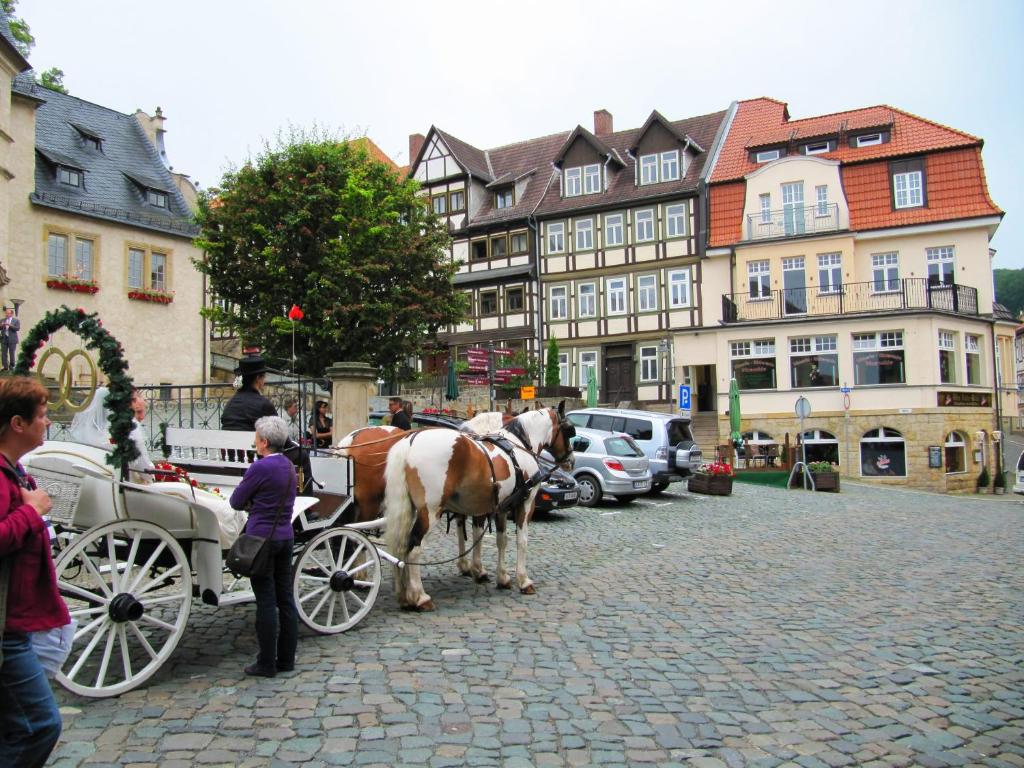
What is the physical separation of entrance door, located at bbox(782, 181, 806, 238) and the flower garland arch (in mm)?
31894

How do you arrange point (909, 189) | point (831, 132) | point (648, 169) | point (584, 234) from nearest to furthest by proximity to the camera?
1. point (909, 189)
2. point (831, 132)
3. point (648, 169)
4. point (584, 234)

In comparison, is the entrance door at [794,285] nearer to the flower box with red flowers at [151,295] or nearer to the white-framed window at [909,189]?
the white-framed window at [909,189]

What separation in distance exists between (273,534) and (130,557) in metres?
0.86

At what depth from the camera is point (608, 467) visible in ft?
53.1

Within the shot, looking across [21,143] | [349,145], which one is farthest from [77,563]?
[21,143]

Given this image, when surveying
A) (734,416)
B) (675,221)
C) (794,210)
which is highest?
(675,221)

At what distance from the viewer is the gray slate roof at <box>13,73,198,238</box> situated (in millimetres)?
30000

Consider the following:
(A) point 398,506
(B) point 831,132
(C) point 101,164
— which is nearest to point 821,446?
(B) point 831,132

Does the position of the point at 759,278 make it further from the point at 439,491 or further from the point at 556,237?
the point at 439,491

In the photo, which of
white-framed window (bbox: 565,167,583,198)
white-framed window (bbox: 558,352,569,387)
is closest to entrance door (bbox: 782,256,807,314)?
white-framed window (bbox: 558,352,569,387)

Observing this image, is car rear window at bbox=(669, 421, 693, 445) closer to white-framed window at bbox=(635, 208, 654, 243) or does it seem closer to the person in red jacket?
the person in red jacket

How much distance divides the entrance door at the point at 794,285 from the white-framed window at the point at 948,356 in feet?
17.2

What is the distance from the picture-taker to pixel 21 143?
28391 mm

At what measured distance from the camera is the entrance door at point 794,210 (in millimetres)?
32969
